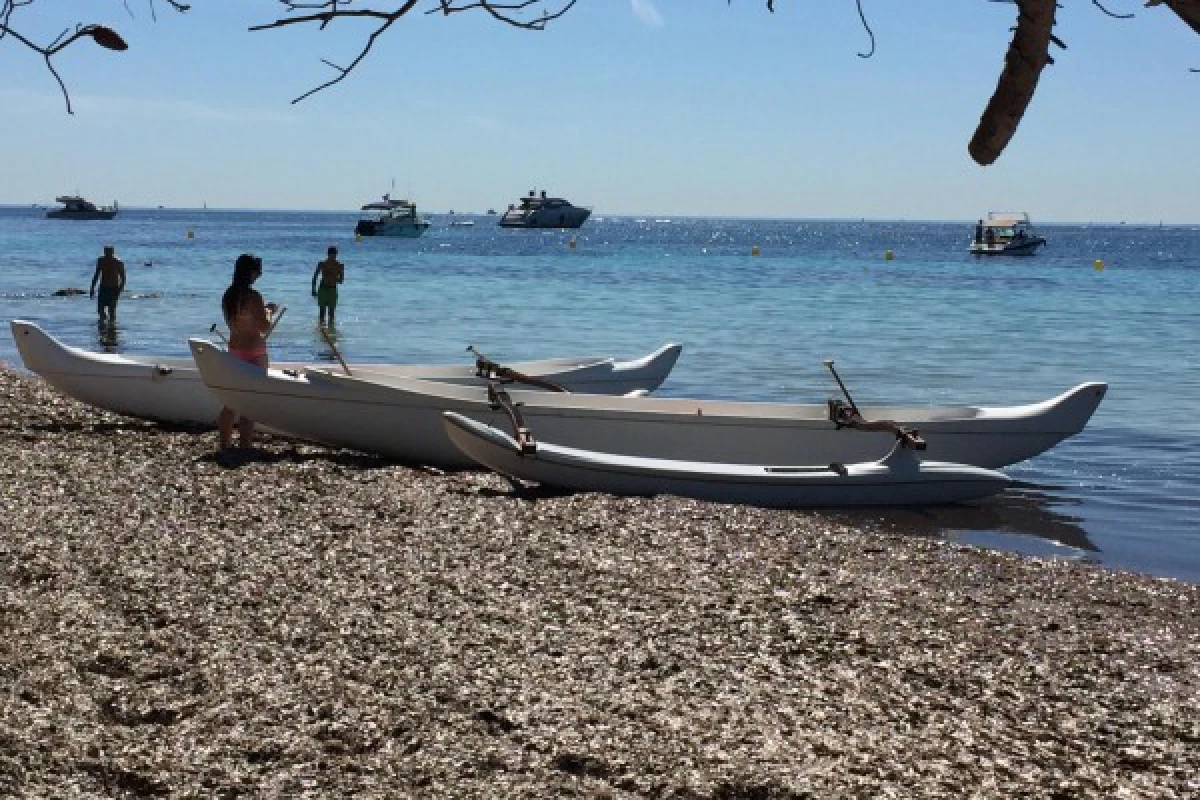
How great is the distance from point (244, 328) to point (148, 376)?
2.43 metres

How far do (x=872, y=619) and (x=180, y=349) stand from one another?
20.7 metres

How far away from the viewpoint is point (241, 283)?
501 inches

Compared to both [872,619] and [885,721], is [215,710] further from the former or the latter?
[872,619]

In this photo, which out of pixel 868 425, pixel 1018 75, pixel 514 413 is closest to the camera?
pixel 1018 75

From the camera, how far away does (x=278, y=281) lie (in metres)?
56.3

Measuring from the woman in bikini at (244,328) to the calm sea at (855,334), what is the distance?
217 inches

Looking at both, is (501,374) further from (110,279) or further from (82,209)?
(82,209)

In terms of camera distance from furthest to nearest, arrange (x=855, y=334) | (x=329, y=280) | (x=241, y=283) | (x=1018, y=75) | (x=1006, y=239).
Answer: (x=1006, y=239), (x=855, y=334), (x=329, y=280), (x=241, y=283), (x=1018, y=75)

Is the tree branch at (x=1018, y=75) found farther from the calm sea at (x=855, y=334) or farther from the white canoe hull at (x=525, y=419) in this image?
the white canoe hull at (x=525, y=419)

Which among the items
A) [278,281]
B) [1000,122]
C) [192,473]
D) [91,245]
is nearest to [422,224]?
[91,245]

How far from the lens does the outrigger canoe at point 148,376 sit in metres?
15.3

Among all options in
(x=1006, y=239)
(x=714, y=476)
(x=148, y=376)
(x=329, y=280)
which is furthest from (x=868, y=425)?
(x=1006, y=239)

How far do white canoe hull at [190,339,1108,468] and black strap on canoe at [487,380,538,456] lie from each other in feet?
0.40

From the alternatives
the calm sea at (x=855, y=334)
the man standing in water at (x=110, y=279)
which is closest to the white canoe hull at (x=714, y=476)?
the calm sea at (x=855, y=334)
